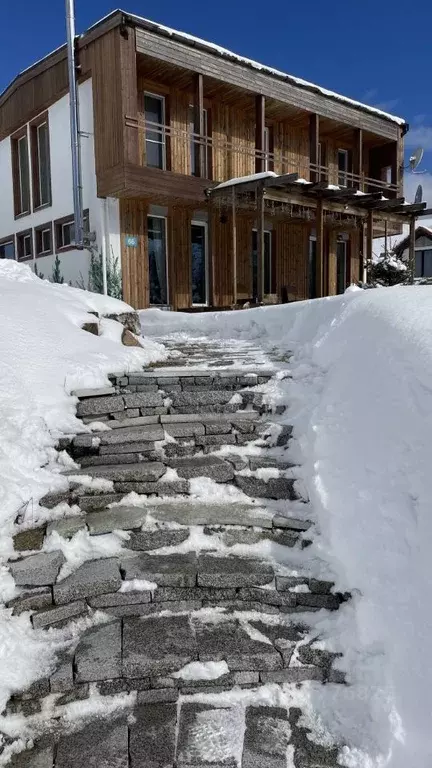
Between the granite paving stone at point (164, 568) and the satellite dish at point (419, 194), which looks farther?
the satellite dish at point (419, 194)

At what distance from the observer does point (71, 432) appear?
3926 millimetres

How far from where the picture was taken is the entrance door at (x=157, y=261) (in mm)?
12297

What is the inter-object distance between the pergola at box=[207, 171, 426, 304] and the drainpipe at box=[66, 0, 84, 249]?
2.99 m

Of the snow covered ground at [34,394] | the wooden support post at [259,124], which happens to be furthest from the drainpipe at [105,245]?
the snow covered ground at [34,394]

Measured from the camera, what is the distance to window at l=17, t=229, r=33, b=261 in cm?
1470

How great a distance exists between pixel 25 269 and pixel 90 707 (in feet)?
20.6

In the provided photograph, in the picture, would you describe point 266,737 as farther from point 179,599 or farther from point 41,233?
point 41,233

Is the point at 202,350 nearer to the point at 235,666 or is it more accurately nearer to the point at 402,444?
the point at 402,444

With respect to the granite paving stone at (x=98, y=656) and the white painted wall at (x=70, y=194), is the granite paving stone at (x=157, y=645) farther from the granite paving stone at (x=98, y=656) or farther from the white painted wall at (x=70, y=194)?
the white painted wall at (x=70, y=194)

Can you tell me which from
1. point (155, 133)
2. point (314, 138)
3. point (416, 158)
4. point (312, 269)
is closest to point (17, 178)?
point (155, 133)

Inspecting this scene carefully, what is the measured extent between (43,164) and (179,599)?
45.4ft

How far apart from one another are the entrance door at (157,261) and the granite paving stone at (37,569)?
9894 mm

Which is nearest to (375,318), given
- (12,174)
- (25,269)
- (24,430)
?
(24,430)

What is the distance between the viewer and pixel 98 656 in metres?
2.46
